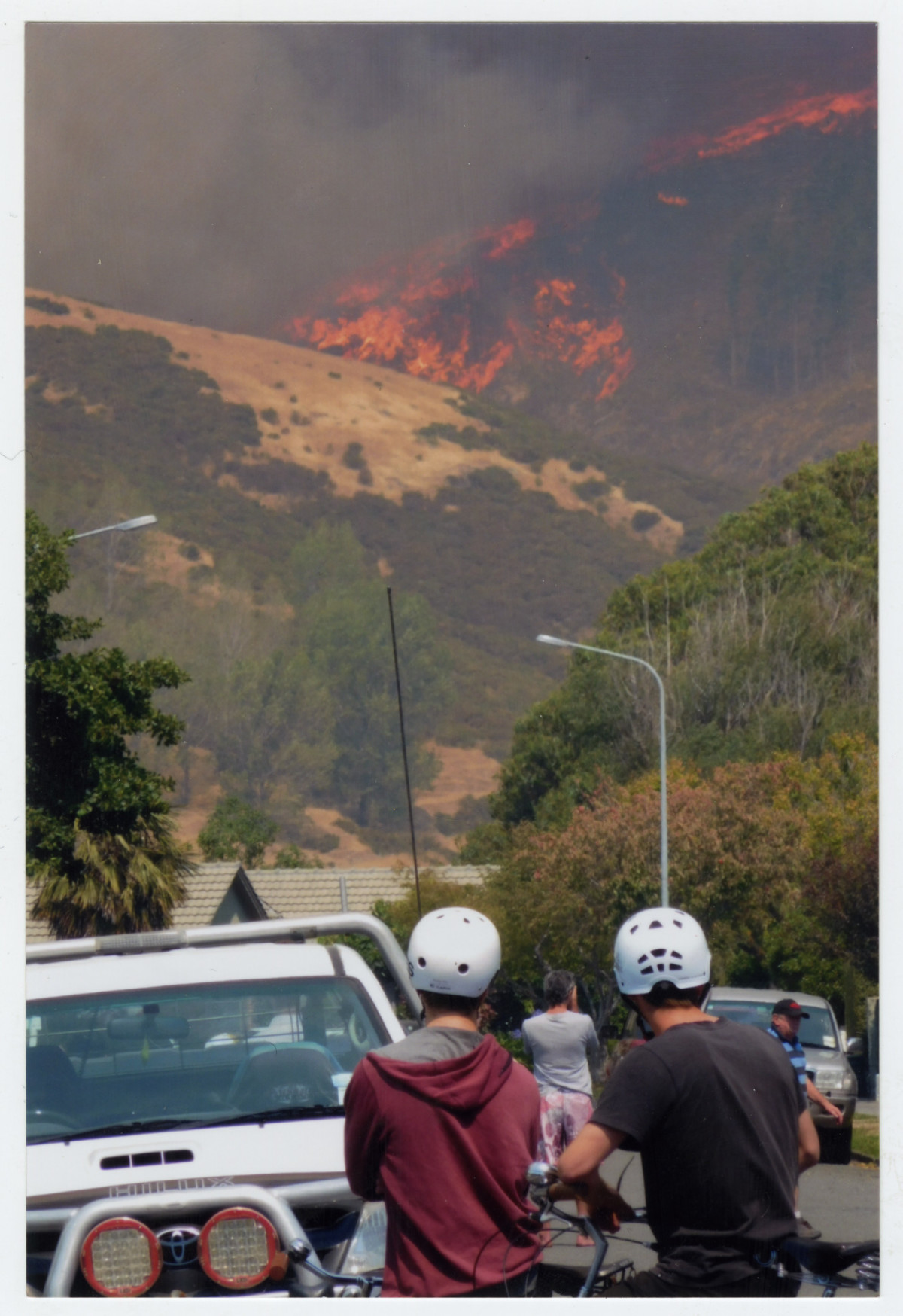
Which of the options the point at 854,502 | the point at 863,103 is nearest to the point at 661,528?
the point at 863,103

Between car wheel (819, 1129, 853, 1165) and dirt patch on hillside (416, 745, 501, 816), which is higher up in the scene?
dirt patch on hillside (416, 745, 501, 816)

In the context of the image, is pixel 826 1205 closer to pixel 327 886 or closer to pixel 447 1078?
pixel 447 1078

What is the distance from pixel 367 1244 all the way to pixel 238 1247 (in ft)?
1.46

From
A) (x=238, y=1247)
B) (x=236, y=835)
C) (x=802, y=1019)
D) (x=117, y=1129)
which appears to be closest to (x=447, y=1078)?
(x=238, y=1247)

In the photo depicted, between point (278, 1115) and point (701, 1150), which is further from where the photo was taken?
point (278, 1115)

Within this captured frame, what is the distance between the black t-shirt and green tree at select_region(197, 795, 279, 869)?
242 ft

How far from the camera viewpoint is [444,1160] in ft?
10.2

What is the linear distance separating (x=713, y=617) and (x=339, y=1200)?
2312 inches

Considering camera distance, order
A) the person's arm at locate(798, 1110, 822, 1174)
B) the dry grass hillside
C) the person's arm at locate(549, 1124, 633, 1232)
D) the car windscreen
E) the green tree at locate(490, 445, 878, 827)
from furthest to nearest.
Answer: the dry grass hillside → the green tree at locate(490, 445, 878, 827) → the car windscreen → the person's arm at locate(798, 1110, 822, 1174) → the person's arm at locate(549, 1124, 633, 1232)

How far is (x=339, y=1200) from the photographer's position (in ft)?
13.6

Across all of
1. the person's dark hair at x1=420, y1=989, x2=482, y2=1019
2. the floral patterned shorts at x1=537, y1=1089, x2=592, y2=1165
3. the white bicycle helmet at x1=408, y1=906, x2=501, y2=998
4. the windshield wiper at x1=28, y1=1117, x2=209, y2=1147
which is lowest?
the floral patterned shorts at x1=537, y1=1089, x2=592, y2=1165

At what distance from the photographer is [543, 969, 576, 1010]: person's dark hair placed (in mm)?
8859

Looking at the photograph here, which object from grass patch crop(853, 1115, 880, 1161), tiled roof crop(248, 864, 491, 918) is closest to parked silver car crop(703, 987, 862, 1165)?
grass patch crop(853, 1115, 880, 1161)

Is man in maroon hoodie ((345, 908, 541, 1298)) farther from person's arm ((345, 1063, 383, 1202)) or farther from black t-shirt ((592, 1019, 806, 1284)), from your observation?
black t-shirt ((592, 1019, 806, 1284))
